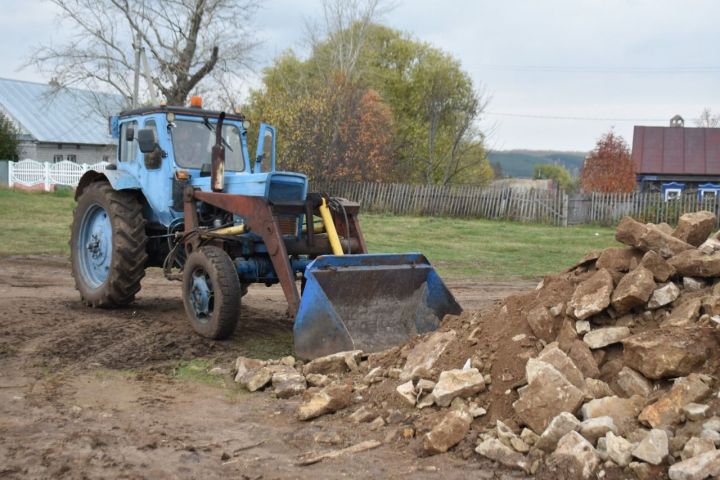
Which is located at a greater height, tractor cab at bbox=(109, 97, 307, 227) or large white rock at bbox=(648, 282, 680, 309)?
tractor cab at bbox=(109, 97, 307, 227)

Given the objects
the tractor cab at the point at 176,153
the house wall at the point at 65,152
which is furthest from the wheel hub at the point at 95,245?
the house wall at the point at 65,152

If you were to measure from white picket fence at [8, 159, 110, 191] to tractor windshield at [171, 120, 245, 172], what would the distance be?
88.2 feet

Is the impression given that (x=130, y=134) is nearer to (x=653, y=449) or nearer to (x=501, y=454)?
(x=501, y=454)

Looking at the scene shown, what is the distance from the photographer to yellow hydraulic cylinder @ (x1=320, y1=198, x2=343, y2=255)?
836 cm

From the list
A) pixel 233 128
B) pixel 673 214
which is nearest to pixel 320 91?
pixel 673 214

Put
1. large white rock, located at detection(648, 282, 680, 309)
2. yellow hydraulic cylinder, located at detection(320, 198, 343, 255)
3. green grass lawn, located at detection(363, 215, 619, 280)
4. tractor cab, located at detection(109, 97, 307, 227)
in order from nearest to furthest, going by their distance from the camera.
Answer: large white rock, located at detection(648, 282, 680, 309) < yellow hydraulic cylinder, located at detection(320, 198, 343, 255) < tractor cab, located at detection(109, 97, 307, 227) < green grass lawn, located at detection(363, 215, 619, 280)

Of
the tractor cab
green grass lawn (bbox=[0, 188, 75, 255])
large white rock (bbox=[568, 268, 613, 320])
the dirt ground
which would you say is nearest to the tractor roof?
Answer: the tractor cab

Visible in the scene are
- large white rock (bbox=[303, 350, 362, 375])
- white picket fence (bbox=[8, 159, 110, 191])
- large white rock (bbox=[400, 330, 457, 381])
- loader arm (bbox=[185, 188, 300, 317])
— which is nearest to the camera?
large white rock (bbox=[400, 330, 457, 381])

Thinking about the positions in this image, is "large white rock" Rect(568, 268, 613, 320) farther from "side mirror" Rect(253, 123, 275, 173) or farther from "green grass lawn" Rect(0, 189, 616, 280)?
"green grass lawn" Rect(0, 189, 616, 280)

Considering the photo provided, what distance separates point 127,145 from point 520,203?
19622mm

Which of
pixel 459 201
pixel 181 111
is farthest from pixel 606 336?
pixel 459 201

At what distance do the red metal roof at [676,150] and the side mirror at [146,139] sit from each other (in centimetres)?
3182

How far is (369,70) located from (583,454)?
140 feet

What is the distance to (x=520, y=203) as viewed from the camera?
28.1 m
